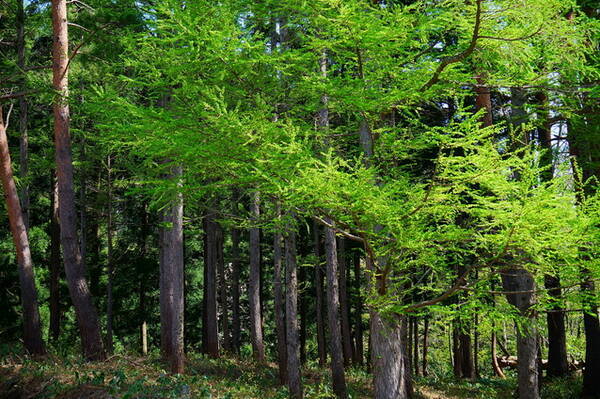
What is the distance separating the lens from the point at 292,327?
12.0 metres

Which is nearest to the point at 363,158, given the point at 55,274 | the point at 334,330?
the point at 334,330

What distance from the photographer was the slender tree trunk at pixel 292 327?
38.9 feet

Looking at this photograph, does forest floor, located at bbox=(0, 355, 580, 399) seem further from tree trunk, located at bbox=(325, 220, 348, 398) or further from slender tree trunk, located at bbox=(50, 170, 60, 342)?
slender tree trunk, located at bbox=(50, 170, 60, 342)

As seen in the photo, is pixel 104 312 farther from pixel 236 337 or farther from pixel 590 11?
pixel 590 11

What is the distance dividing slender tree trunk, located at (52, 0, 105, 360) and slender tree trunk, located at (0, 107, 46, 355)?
2.14m

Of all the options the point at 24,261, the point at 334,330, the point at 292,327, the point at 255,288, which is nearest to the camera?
the point at 292,327

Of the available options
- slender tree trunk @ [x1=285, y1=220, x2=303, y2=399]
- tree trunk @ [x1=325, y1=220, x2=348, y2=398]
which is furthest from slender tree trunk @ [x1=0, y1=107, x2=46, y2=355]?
tree trunk @ [x1=325, y1=220, x2=348, y2=398]

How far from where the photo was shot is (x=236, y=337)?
22.8 metres

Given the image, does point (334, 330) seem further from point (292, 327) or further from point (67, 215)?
point (67, 215)

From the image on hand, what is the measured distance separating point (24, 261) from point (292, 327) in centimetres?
704

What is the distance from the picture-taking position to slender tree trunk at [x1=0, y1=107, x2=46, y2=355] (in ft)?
40.1

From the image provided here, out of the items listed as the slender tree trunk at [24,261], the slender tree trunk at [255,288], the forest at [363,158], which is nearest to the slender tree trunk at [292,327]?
the forest at [363,158]

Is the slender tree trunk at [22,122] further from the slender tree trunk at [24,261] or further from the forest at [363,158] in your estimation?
the slender tree trunk at [24,261]

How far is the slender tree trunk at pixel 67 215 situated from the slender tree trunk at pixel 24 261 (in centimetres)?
214
